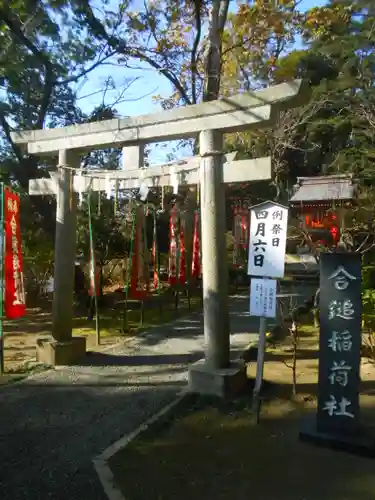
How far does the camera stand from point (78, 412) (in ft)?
19.2

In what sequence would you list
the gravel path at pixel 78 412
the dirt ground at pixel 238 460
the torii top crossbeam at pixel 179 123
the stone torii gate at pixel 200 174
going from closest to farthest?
the dirt ground at pixel 238 460
the gravel path at pixel 78 412
the torii top crossbeam at pixel 179 123
the stone torii gate at pixel 200 174

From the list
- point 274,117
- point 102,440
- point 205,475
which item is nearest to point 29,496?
point 102,440

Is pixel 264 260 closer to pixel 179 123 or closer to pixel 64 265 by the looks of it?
Answer: pixel 179 123

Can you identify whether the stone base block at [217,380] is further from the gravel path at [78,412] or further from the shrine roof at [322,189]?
the shrine roof at [322,189]

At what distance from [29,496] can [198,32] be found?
46.0ft

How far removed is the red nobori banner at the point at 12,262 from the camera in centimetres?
768

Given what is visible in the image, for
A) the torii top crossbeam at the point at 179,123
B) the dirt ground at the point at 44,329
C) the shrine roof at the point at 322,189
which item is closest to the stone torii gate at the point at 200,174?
the torii top crossbeam at the point at 179,123

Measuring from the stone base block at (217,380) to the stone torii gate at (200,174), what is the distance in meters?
0.01

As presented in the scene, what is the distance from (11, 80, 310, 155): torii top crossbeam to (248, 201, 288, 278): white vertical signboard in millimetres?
1271

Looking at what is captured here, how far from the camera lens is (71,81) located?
13805 millimetres

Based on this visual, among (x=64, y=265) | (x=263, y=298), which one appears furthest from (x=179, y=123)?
(x=64, y=265)

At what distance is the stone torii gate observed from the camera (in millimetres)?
6094

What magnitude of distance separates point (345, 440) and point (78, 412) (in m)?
3.24

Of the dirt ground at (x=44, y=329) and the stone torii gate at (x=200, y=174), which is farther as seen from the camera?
the dirt ground at (x=44, y=329)
